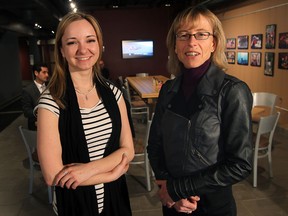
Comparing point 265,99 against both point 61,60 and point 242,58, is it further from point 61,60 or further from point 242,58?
point 61,60

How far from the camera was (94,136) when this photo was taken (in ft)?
4.06

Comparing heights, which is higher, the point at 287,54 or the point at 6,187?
the point at 287,54

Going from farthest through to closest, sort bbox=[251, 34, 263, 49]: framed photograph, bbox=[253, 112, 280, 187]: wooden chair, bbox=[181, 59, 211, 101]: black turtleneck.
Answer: bbox=[251, 34, 263, 49]: framed photograph, bbox=[253, 112, 280, 187]: wooden chair, bbox=[181, 59, 211, 101]: black turtleneck

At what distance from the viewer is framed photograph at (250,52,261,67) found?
6.07 m

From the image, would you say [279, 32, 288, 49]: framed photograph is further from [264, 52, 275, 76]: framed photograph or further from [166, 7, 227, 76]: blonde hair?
[166, 7, 227, 76]: blonde hair

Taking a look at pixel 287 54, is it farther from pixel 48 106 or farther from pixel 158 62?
pixel 158 62

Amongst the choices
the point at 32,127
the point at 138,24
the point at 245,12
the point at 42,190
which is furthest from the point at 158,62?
the point at 42,190

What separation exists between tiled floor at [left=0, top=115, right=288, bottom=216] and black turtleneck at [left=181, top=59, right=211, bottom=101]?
74.1 inches

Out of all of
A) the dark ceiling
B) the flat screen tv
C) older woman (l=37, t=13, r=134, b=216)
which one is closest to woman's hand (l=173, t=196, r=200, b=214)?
older woman (l=37, t=13, r=134, b=216)

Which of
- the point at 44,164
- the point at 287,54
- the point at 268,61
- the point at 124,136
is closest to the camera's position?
the point at 44,164

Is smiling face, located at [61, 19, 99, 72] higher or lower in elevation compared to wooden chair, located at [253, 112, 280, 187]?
higher

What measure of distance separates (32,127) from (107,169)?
309cm

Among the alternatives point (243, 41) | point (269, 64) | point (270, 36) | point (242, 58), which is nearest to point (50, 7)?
point (243, 41)

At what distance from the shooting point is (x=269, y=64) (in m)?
5.67
